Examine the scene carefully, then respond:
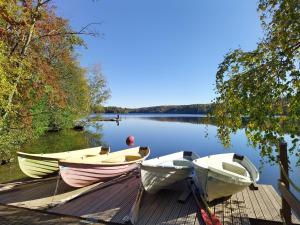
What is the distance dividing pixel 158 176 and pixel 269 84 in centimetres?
484

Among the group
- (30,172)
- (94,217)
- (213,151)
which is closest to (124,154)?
(30,172)

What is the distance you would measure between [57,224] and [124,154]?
633 cm

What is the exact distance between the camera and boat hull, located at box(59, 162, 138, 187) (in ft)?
25.0

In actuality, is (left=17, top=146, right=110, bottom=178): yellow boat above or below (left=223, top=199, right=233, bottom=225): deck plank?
above

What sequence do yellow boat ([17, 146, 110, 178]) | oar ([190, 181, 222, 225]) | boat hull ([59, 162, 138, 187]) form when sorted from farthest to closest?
yellow boat ([17, 146, 110, 178])
boat hull ([59, 162, 138, 187])
oar ([190, 181, 222, 225])

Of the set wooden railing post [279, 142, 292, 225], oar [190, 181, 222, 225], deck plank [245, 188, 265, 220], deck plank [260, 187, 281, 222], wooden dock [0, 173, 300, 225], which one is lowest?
wooden dock [0, 173, 300, 225]

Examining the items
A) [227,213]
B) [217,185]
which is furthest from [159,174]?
[227,213]

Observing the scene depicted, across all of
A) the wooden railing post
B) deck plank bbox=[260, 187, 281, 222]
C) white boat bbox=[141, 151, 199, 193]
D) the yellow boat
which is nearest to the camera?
the wooden railing post

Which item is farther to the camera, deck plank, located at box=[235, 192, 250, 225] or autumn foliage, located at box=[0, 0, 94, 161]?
autumn foliage, located at box=[0, 0, 94, 161]

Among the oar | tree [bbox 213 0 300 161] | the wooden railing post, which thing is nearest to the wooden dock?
the oar

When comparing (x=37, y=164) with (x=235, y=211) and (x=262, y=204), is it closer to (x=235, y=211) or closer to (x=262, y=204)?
(x=235, y=211)

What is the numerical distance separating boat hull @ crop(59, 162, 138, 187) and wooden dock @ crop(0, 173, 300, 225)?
0.96ft

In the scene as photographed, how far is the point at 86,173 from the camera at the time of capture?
8.16 metres

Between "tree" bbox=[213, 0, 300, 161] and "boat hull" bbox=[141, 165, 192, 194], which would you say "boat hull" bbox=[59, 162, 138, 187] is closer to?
"boat hull" bbox=[141, 165, 192, 194]
